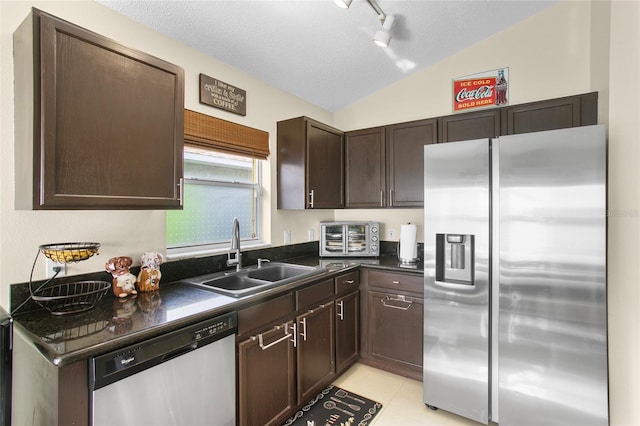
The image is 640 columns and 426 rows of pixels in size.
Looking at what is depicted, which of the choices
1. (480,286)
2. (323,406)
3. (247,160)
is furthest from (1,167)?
(480,286)

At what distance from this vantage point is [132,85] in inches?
57.9

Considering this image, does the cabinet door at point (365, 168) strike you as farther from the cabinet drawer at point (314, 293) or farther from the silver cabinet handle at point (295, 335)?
the silver cabinet handle at point (295, 335)

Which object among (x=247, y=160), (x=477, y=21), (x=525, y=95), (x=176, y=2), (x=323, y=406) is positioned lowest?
(x=323, y=406)

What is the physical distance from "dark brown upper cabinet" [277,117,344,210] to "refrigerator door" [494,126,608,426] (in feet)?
4.84

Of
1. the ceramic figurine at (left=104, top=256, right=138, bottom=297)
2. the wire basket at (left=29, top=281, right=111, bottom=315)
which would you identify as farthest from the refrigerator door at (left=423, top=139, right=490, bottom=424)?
the wire basket at (left=29, top=281, right=111, bottom=315)

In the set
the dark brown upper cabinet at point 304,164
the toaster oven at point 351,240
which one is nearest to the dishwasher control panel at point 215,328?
the dark brown upper cabinet at point 304,164

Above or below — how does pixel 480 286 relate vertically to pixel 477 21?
below

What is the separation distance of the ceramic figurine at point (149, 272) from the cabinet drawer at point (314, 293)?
2.79ft

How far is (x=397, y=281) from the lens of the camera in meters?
2.50

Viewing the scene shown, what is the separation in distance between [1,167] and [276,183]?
178cm

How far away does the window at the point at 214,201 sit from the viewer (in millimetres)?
2162

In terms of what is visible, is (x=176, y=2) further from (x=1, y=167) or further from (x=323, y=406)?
(x=323, y=406)

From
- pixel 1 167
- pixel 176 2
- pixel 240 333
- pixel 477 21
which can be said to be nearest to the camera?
pixel 1 167

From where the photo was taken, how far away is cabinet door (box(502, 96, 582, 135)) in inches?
87.7
